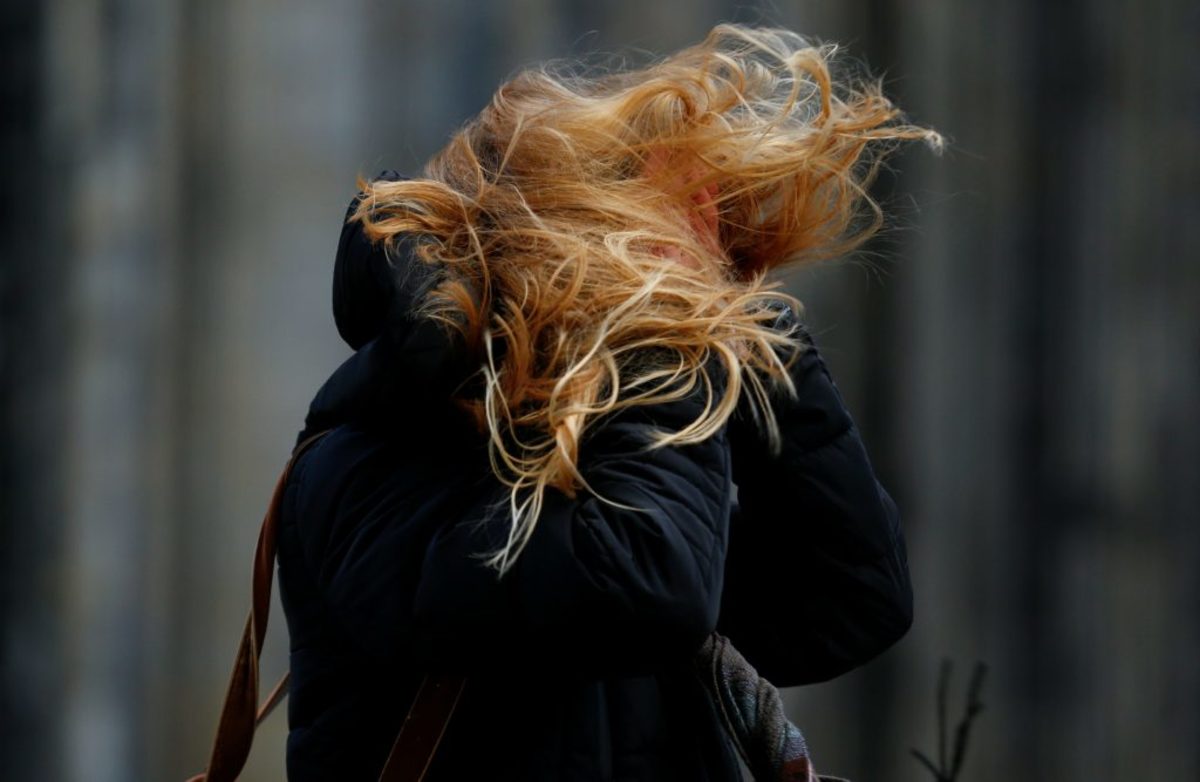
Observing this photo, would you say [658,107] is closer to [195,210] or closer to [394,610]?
[394,610]

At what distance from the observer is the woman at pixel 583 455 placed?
1325 mm

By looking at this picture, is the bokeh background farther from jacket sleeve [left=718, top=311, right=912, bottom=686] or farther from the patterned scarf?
the patterned scarf

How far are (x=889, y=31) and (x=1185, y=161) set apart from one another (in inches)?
30.6

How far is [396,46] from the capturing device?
3490 mm

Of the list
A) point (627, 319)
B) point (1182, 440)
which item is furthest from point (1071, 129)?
point (627, 319)

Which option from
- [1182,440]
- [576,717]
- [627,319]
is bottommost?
[1182,440]

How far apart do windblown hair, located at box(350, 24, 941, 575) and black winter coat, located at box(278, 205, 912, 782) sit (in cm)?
4

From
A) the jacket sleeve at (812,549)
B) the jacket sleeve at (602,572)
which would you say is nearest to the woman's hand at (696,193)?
the jacket sleeve at (812,549)

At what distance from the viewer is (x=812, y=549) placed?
1.55 m

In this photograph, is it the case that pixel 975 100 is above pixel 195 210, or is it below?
above

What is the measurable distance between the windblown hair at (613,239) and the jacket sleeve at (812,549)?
1.8 inches

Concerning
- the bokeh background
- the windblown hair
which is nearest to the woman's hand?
the windblown hair

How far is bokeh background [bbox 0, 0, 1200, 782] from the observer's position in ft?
11.0

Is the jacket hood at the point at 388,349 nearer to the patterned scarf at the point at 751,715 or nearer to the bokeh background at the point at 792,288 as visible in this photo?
the patterned scarf at the point at 751,715
